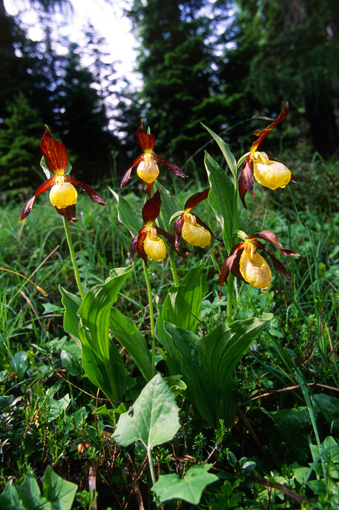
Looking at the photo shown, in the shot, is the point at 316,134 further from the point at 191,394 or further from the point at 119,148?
Result: the point at 191,394

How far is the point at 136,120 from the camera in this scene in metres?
8.88

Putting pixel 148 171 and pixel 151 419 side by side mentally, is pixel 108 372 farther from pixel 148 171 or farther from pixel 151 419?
pixel 148 171

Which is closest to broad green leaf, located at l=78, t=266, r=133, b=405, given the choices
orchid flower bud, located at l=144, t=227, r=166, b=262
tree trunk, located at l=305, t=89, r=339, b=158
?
orchid flower bud, located at l=144, t=227, r=166, b=262

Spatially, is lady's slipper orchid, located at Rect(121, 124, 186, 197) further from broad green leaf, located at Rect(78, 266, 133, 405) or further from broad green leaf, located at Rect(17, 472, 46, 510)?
broad green leaf, located at Rect(17, 472, 46, 510)

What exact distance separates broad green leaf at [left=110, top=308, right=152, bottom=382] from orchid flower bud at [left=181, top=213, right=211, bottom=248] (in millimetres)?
357

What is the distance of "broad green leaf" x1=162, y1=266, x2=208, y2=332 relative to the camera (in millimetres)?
977

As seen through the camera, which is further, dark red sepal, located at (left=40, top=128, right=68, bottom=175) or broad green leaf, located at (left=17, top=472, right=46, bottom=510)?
dark red sepal, located at (left=40, top=128, right=68, bottom=175)

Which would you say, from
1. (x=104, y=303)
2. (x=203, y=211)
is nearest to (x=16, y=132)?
(x=203, y=211)

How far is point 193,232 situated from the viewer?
0.96 meters

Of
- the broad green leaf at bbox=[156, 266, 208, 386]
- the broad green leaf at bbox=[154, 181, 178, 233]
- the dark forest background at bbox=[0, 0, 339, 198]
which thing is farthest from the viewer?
the dark forest background at bbox=[0, 0, 339, 198]

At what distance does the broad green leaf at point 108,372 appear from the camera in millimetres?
984

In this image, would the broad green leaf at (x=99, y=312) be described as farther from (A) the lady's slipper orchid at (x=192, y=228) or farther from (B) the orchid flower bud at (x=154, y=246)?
(A) the lady's slipper orchid at (x=192, y=228)

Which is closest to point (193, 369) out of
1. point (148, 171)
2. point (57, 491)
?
point (57, 491)

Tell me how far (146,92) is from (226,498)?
8.87 m
